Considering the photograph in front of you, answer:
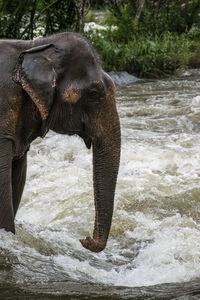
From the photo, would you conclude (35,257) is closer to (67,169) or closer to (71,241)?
(71,241)

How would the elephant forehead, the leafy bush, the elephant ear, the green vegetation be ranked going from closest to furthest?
1. the elephant ear
2. the elephant forehead
3. the leafy bush
4. the green vegetation

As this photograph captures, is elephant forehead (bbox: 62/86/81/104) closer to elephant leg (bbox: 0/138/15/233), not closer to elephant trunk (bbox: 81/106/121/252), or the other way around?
elephant trunk (bbox: 81/106/121/252)

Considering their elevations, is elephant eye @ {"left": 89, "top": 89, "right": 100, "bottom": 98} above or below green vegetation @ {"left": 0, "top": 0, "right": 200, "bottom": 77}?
above

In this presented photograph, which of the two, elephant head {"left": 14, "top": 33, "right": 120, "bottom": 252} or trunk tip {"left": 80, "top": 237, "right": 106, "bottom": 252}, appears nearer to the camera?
elephant head {"left": 14, "top": 33, "right": 120, "bottom": 252}

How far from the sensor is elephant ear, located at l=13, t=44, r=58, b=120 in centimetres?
361

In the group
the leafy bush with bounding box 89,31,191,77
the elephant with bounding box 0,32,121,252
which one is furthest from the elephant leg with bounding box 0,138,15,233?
the leafy bush with bounding box 89,31,191,77

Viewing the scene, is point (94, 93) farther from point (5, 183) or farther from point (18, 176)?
point (18, 176)

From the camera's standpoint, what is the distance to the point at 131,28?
18.1 metres

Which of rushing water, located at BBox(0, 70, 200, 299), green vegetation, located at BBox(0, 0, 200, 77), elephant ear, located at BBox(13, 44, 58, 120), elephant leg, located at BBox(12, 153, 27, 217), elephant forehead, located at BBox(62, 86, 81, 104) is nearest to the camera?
rushing water, located at BBox(0, 70, 200, 299)

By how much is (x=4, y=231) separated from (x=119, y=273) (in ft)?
2.58

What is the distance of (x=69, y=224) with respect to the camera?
5613 millimetres

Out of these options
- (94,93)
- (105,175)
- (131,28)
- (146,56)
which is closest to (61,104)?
(94,93)

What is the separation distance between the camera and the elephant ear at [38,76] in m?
3.61

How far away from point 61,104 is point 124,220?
216 cm
